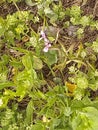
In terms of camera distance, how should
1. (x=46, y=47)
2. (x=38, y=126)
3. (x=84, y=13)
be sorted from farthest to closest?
(x=84, y=13)
(x=46, y=47)
(x=38, y=126)

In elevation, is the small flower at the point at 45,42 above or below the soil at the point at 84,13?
below

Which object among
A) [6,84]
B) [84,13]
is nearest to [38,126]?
[6,84]

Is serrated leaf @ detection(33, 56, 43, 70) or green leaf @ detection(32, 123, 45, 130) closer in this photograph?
green leaf @ detection(32, 123, 45, 130)

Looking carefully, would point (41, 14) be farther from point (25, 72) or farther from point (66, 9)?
point (25, 72)

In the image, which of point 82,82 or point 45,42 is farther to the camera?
point 45,42

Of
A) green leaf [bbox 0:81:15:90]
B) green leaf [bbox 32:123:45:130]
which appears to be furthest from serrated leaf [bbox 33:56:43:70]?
green leaf [bbox 32:123:45:130]

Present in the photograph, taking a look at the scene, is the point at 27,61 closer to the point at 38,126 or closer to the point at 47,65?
the point at 47,65

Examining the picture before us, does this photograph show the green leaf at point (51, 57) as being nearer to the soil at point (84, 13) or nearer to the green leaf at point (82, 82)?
the soil at point (84, 13)

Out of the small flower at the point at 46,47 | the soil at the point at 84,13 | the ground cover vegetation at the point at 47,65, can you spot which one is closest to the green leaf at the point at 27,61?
the ground cover vegetation at the point at 47,65

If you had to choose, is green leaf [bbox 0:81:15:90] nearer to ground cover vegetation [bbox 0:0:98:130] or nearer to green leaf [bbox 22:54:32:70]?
ground cover vegetation [bbox 0:0:98:130]

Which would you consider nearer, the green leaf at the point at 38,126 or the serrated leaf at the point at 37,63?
the green leaf at the point at 38,126
